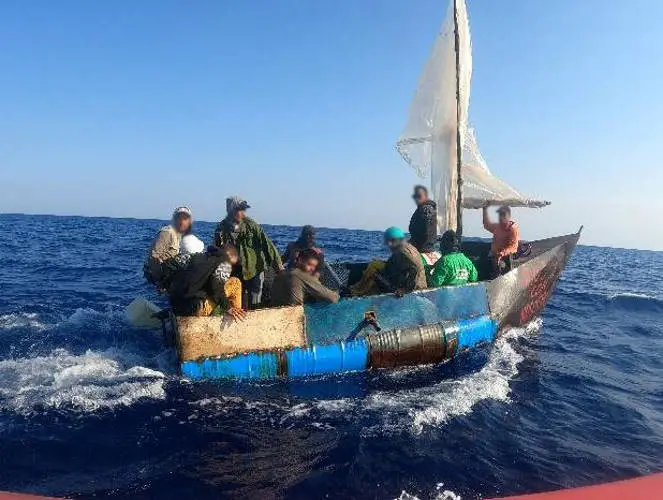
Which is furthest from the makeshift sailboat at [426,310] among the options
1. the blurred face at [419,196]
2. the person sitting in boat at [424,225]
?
the blurred face at [419,196]

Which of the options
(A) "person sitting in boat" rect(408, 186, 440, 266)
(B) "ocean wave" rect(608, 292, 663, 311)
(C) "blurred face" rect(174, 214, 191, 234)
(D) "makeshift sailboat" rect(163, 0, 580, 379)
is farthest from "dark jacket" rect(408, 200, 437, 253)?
(B) "ocean wave" rect(608, 292, 663, 311)

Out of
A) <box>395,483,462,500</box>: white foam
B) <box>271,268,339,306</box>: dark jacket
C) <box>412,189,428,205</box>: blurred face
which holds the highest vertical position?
<box>412,189,428,205</box>: blurred face

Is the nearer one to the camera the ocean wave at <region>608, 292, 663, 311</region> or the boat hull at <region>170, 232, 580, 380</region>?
the boat hull at <region>170, 232, 580, 380</region>

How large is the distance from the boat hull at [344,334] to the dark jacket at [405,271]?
20cm

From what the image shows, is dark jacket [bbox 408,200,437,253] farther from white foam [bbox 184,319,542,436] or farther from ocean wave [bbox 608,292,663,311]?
ocean wave [bbox 608,292,663,311]

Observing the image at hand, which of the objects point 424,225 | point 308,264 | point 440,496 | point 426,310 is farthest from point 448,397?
point 424,225

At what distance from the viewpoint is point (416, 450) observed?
204 inches

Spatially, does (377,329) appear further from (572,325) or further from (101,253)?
(101,253)

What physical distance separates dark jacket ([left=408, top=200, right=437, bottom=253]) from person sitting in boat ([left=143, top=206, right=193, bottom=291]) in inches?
172

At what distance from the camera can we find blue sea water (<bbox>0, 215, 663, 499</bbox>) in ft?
14.8

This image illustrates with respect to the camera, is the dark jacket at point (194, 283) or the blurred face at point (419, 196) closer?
the dark jacket at point (194, 283)

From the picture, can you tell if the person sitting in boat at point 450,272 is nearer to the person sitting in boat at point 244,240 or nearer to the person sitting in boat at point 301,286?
the person sitting in boat at point 301,286

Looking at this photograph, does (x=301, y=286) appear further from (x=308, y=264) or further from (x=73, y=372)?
(x=73, y=372)

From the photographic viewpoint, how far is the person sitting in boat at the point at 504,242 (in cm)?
1030
